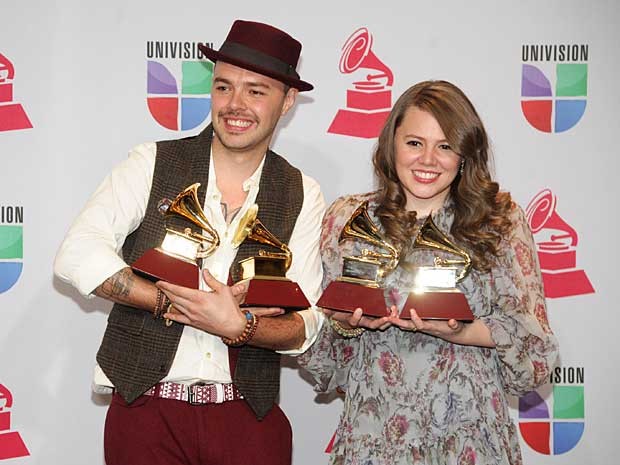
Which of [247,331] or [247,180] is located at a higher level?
[247,180]

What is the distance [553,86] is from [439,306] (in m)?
1.67

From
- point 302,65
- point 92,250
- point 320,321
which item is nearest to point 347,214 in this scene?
point 320,321

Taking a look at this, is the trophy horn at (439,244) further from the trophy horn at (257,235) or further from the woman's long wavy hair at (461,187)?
the trophy horn at (257,235)

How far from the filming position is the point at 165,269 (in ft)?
7.92

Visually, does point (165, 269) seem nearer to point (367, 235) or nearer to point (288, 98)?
point (367, 235)

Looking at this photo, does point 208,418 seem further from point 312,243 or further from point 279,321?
point 312,243

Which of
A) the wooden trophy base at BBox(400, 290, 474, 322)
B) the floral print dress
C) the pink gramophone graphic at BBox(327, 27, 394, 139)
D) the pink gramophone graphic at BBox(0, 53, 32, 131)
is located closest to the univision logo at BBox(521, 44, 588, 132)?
the pink gramophone graphic at BBox(327, 27, 394, 139)

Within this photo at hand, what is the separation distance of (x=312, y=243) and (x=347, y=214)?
153 millimetres

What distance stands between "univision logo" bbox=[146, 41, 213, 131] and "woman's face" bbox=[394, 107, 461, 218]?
4.13 feet

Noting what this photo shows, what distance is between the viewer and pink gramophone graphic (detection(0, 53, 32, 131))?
139 inches

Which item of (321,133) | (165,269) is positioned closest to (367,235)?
(165,269)

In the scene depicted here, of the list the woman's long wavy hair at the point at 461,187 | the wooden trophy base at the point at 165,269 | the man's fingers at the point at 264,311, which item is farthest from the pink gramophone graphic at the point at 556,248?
the wooden trophy base at the point at 165,269

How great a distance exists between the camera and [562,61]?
371 centimetres

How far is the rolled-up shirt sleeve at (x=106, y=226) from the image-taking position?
246 centimetres
